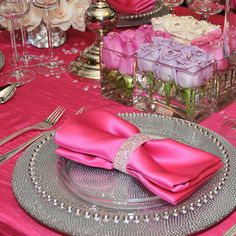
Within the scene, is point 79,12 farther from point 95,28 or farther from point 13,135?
point 13,135

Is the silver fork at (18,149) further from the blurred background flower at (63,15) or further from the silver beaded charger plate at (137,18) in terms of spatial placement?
the silver beaded charger plate at (137,18)

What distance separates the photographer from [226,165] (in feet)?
2.64

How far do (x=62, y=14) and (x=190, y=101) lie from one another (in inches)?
18.5

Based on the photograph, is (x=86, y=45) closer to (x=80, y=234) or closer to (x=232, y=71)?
(x=232, y=71)

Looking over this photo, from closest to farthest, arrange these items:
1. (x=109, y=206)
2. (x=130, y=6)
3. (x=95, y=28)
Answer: (x=109, y=206), (x=95, y=28), (x=130, y=6)

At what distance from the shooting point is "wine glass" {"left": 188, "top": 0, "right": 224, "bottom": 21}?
140cm

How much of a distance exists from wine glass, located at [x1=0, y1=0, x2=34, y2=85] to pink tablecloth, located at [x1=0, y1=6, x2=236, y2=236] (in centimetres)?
3

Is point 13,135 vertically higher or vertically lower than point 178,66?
lower

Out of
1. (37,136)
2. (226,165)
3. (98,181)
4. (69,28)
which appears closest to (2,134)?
(37,136)

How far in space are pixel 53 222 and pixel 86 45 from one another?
30.1 inches

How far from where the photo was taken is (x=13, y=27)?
1.22 metres

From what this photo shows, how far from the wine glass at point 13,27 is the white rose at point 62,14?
4.8 inches

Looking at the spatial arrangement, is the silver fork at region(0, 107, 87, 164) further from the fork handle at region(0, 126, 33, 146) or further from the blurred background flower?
the blurred background flower

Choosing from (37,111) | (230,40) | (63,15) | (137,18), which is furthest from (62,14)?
(230,40)
